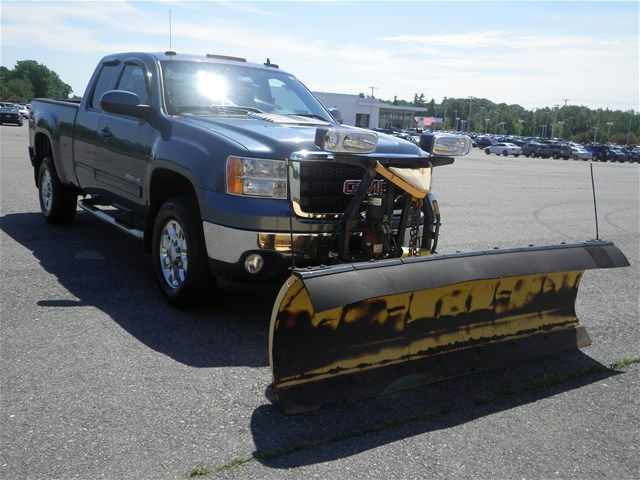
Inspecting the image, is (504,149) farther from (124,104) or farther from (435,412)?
(435,412)

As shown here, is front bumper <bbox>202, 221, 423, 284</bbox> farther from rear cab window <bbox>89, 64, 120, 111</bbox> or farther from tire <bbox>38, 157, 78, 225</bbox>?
tire <bbox>38, 157, 78, 225</bbox>

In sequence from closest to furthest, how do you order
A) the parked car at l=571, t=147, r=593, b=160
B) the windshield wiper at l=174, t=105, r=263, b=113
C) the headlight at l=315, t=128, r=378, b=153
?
the headlight at l=315, t=128, r=378, b=153
the windshield wiper at l=174, t=105, r=263, b=113
the parked car at l=571, t=147, r=593, b=160

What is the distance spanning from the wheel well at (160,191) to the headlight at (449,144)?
2.00 m

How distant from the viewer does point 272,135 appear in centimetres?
467

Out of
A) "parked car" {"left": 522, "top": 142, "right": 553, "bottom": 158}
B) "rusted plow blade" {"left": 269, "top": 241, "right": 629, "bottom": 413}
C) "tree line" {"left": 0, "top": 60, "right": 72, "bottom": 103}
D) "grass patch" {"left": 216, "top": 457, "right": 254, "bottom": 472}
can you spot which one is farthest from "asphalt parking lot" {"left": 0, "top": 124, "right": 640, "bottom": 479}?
"tree line" {"left": 0, "top": 60, "right": 72, "bottom": 103}

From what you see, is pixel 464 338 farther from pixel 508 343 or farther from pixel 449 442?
pixel 449 442

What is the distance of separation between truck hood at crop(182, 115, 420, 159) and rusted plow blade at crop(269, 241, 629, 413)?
133cm

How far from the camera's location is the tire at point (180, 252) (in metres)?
4.73

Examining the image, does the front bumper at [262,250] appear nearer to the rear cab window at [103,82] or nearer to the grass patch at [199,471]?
the grass patch at [199,471]

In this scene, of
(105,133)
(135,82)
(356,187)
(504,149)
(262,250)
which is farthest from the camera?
(504,149)

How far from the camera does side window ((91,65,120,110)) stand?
678 cm

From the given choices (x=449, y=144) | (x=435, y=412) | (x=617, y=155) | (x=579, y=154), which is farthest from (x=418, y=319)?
(x=617, y=155)

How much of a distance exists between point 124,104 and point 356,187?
83.9 inches

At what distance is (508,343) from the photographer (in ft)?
14.4
